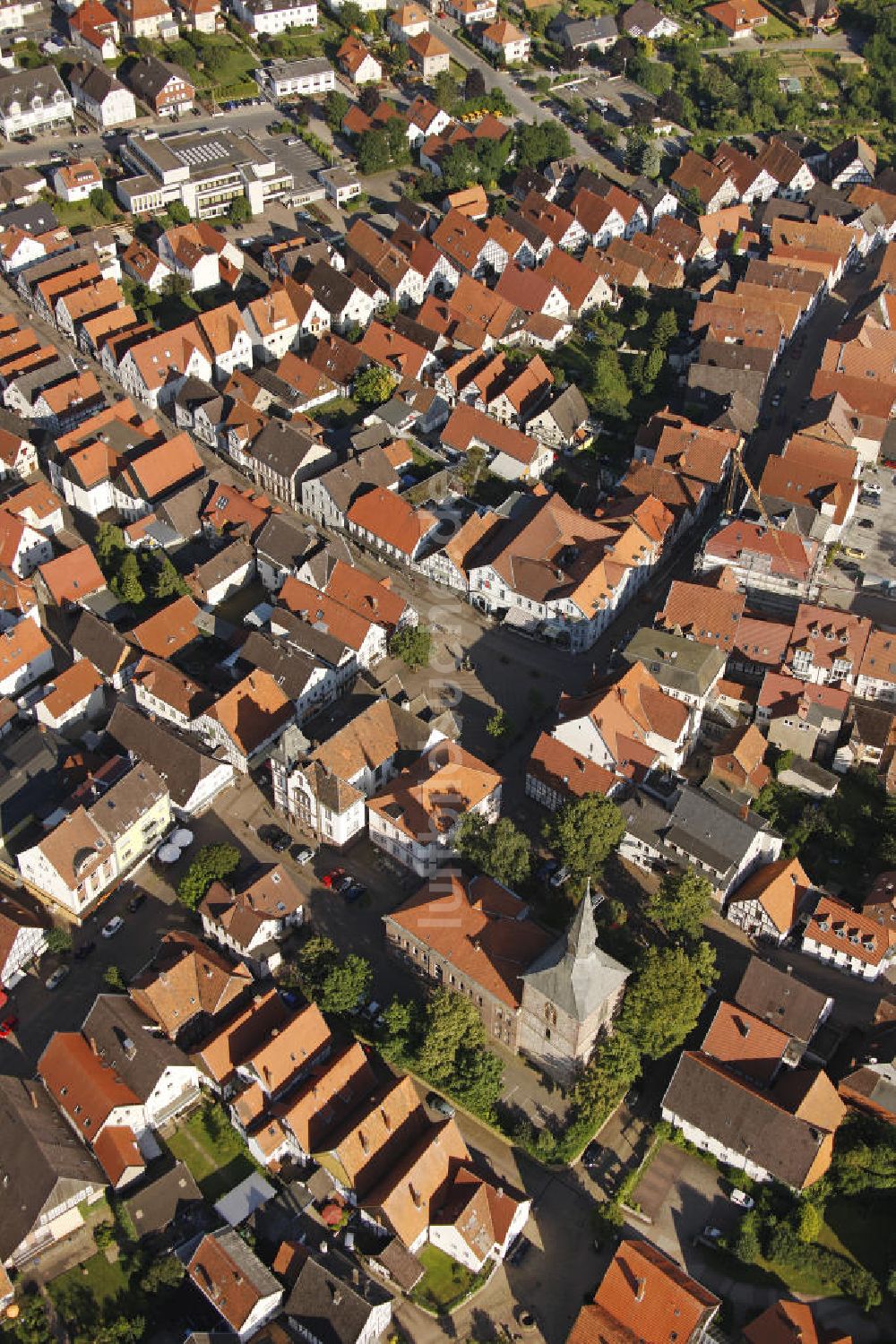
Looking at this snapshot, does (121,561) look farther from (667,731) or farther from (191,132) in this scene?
(191,132)

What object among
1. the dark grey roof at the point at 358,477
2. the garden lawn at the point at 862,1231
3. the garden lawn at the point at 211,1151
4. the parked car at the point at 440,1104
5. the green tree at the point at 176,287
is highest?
the green tree at the point at 176,287

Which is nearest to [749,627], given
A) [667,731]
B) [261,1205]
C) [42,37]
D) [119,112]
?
[667,731]

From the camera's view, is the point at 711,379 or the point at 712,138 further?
the point at 712,138

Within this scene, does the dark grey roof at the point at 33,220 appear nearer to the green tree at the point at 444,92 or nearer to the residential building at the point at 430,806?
the green tree at the point at 444,92

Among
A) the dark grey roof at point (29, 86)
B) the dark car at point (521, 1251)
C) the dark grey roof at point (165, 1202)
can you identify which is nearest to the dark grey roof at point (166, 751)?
the dark grey roof at point (165, 1202)

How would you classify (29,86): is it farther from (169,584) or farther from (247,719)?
(247,719)

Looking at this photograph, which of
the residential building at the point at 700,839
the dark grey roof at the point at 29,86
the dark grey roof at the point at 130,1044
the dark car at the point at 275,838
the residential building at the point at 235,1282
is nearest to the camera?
the residential building at the point at 235,1282
